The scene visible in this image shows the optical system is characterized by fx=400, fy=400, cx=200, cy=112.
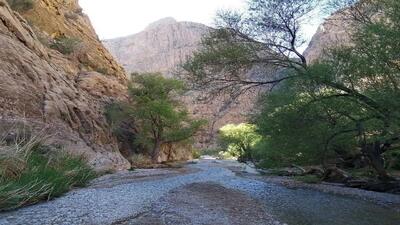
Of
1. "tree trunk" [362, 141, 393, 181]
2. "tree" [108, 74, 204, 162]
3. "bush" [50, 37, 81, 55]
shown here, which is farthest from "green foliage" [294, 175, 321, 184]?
"bush" [50, 37, 81, 55]

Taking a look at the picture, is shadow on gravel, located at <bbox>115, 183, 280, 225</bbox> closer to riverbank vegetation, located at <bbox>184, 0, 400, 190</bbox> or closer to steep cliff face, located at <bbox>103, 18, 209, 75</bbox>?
riverbank vegetation, located at <bbox>184, 0, 400, 190</bbox>

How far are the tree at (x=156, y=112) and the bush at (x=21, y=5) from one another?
11.4m

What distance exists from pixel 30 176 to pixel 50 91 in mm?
13988

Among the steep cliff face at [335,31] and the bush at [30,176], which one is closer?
the bush at [30,176]

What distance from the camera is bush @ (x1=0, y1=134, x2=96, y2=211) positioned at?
6.83 metres

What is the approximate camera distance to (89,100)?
2883 cm

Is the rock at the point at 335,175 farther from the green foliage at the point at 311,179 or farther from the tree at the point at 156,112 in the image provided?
the tree at the point at 156,112

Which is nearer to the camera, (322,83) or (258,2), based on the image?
(322,83)

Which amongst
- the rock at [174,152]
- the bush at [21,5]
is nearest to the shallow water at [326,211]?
the bush at [21,5]

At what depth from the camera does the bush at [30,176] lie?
683 centimetres

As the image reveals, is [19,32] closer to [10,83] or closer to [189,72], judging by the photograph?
[10,83]

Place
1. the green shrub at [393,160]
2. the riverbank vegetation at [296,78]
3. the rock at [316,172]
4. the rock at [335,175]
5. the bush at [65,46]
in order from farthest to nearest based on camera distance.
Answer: the bush at [65,46] < the rock at [316,172] < the green shrub at [393,160] < the rock at [335,175] < the riverbank vegetation at [296,78]

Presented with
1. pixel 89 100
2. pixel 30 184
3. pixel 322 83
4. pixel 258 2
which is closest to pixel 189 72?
pixel 258 2

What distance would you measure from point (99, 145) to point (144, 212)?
1817 centimetres
